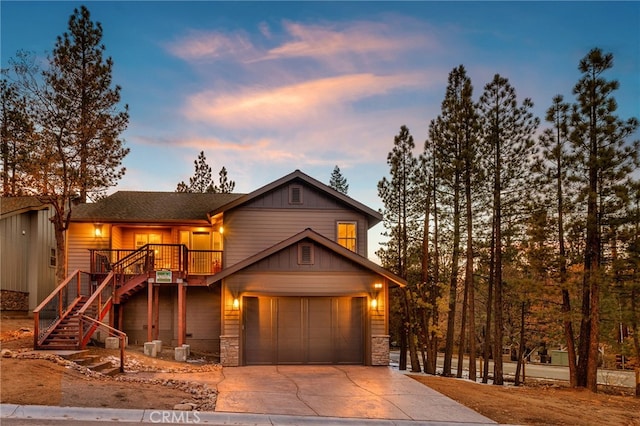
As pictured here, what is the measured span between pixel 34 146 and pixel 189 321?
9363mm

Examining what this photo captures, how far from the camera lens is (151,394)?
34.4 feet

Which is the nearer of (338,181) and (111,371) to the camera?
(111,371)

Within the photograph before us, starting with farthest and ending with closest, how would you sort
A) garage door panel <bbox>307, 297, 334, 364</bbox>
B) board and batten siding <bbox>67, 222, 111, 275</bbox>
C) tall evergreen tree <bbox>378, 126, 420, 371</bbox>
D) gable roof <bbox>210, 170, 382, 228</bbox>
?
tall evergreen tree <bbox>378, 126, 420, 371</bbox> < board and batten siding <bbox>67, 222, 111, 275</bbox> < gable roof <bbox>210, 170, 382, 228</bbox> < garage door panel <bbox>307, 297, 334, 364</bbox>

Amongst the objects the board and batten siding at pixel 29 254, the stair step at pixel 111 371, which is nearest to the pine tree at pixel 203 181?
the board and batten siding at pixel 29 254

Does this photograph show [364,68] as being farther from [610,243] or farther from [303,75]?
[610,243]

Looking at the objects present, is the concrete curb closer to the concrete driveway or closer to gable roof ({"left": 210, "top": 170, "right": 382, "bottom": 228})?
the concrete driveway

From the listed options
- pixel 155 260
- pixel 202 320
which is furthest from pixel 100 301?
pixel 202 320

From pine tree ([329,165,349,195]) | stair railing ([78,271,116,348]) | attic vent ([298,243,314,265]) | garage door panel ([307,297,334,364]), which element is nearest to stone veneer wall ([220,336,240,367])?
garage door panel ([307,297,334,364])

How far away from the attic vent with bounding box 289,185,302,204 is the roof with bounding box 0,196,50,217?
33.5ft

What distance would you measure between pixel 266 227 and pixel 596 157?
12.1 m

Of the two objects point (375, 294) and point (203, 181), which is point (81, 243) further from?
point (203, 181)

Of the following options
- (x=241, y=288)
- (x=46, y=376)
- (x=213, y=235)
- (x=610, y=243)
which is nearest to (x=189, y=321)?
(x=213, y=235)

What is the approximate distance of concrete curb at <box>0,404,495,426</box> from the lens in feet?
27.8

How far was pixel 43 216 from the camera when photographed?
24.0 metres
